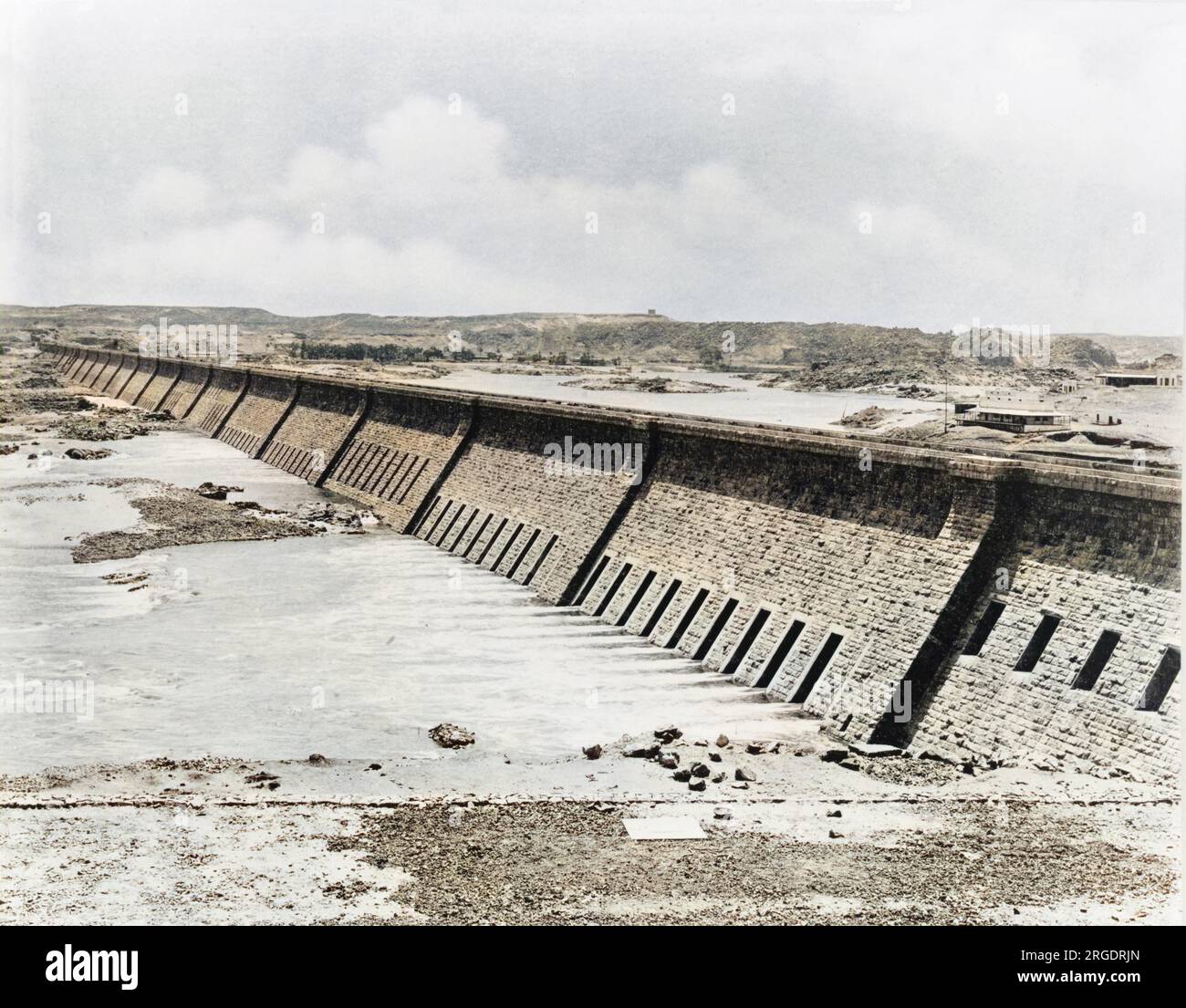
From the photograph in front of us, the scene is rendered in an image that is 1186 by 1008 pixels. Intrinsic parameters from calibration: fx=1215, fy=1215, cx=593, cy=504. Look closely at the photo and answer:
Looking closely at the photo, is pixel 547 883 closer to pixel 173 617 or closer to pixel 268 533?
pixel 173 617

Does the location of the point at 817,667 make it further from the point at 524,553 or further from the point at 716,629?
the point at 524,553

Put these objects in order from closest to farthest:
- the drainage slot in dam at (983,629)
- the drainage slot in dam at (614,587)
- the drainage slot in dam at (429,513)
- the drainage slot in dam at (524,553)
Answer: the drainage slot in dam at (983,629), the drainage slot in dam at (614,587), the drainage slot in dam at (524,553), the drainage slot in dam at (429,513)

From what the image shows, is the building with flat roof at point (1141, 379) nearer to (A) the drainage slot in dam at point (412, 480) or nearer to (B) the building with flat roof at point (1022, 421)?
(B) the building with flat roof at point (1022, 421)

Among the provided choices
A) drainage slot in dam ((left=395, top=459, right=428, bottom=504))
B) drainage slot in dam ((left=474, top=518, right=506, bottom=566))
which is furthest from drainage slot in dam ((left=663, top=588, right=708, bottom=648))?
drainage slot in dam ((left=395, top=459, right=428, bottom=504))

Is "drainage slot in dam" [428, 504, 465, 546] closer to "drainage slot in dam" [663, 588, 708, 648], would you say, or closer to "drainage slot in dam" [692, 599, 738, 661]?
"drainage slot in dam" [663, 588, 708, 648]

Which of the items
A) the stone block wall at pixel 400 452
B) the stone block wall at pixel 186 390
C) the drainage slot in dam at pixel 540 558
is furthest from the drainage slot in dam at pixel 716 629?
the stone block wall at pixel 186 390

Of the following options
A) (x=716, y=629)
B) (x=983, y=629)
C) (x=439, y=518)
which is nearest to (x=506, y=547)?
(x=439, y=518)
